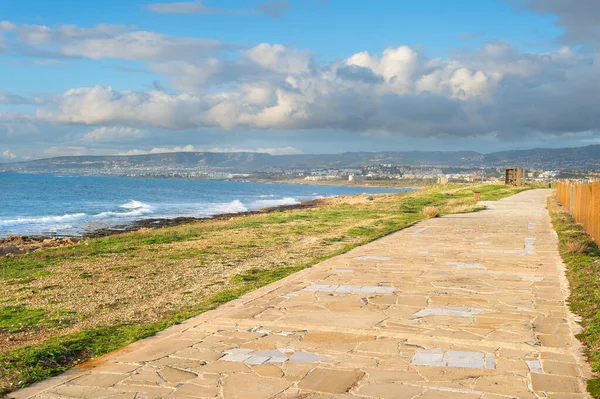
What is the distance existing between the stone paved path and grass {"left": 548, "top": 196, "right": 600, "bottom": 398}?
155 millimetres

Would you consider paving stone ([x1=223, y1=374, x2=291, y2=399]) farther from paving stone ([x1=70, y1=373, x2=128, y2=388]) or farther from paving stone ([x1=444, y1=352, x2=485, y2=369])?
paving stone ([x1=444, y1=352, x2=485, y2=369])

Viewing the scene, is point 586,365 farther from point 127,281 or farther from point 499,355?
point 127,281

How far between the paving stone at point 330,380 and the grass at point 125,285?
2.06m

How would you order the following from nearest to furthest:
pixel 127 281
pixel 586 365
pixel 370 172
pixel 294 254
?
1. pixel 586 365
2. pixel 127 281
3. pixel 294 254
4. pixel 370 172

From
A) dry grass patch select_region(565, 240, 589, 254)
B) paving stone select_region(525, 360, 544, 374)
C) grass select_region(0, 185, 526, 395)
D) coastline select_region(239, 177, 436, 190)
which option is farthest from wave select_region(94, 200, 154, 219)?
coastline select_region(239, 177, 436, 190)

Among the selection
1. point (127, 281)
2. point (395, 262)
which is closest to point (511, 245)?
point (395, 262)

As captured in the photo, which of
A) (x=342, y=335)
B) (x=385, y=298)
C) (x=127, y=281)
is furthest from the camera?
(x=127, y=281)

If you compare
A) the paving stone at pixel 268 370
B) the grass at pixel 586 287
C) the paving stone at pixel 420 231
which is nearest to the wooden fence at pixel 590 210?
the grass at pixel 586 287

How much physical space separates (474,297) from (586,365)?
2.83m

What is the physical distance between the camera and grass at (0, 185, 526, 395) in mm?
5758

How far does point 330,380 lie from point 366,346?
3.24 feet

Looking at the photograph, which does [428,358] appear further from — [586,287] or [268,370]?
[586,287]

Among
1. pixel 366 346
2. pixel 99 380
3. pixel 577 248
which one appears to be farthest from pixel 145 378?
pixel 577 248

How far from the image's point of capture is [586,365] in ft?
16.9
